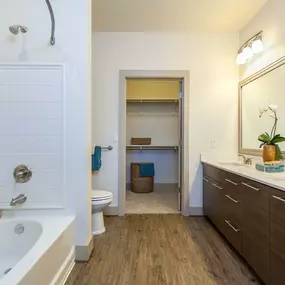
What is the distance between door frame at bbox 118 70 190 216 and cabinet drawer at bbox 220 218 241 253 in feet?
3.09

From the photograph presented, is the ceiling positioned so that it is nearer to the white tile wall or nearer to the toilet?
the white tile wall

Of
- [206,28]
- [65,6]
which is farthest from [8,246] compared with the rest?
[206,28]

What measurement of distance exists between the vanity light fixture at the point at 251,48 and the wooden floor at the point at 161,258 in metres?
2.15

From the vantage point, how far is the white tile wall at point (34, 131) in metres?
2.28

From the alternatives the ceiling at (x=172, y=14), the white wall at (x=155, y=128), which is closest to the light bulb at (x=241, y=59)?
the ceiling at (x=172, y=14)

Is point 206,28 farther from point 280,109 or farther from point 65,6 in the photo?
point 65,6

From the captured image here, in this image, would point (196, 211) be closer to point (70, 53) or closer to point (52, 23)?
point (70, 53)

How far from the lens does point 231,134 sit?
12.0 ft

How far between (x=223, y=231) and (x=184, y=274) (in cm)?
86

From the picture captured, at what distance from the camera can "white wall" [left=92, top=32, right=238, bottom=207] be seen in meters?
3.64

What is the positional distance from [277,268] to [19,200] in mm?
2020

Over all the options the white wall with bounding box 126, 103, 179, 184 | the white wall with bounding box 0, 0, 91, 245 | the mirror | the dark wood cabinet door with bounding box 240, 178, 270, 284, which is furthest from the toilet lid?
the white wall with bounding box 126, 103, 179, 184

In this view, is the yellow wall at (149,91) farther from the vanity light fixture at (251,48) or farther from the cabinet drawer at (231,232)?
the cabinet drawer at (231,232)

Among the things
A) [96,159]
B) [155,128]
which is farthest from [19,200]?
[155,128]
